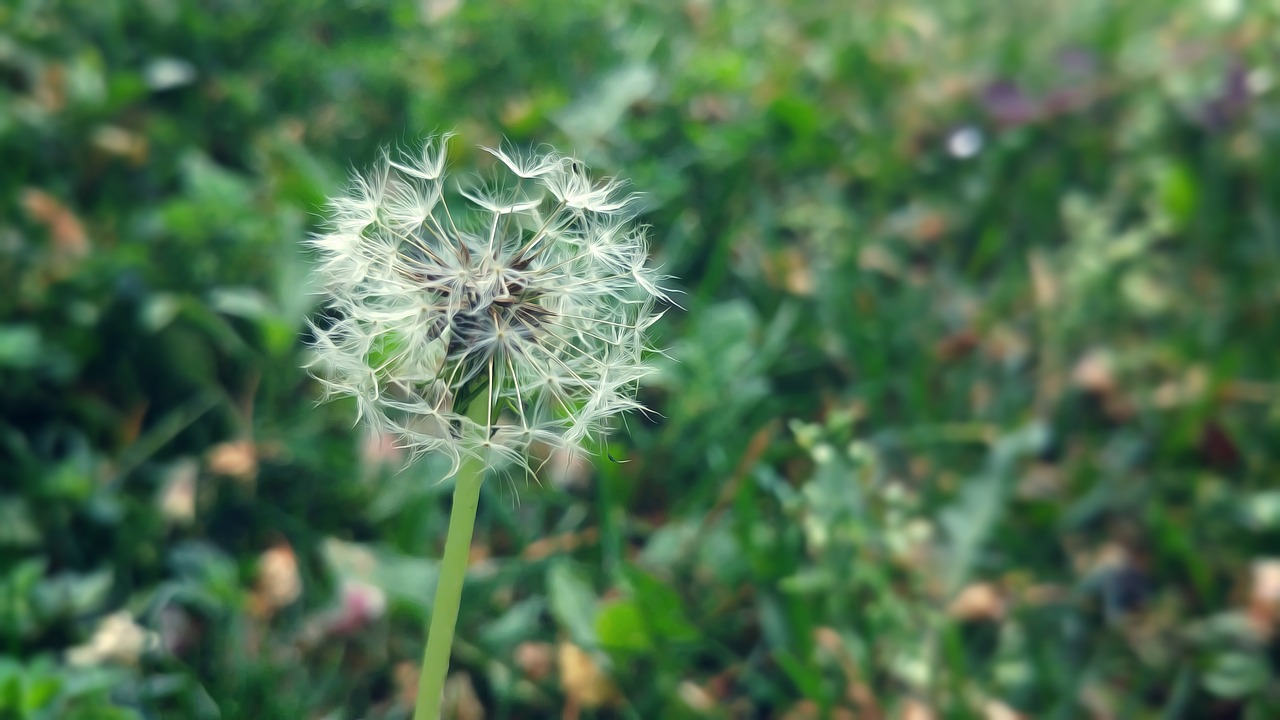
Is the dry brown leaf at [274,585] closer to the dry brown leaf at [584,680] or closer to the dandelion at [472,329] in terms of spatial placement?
the dry brown leaf at [584,680]

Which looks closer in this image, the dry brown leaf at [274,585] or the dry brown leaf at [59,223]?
the dry brown leaf at [274,585]

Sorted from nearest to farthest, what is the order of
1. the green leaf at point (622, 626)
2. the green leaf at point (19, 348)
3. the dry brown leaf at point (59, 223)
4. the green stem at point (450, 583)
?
the green stem at point (450, 583), the green leaf at point (622, 626), the green leaf at point (19, 348), the dry brown leaf at point (59, 223)

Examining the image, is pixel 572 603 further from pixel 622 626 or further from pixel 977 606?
pixel 977 606

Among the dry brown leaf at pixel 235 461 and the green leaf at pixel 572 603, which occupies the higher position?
the dry brown leaf at pixel 235 461

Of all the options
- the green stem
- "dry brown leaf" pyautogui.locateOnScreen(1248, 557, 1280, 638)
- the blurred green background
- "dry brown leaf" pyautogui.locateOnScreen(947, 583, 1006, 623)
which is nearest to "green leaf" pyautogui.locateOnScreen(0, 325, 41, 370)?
the blurred green background

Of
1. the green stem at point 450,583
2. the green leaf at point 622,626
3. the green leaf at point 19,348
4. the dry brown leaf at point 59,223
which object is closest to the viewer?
the green stem at point 450,583

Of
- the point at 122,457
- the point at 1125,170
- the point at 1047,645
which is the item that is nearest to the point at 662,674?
the point at 1047,645

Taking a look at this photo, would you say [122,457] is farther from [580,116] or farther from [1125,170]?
[1125,170]

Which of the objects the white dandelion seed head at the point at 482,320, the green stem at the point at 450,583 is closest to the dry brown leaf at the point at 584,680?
the white dandelion seed head at the point at 482,320

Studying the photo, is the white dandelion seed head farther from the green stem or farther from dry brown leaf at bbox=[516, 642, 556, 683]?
dry brown leaf at bbox=[516, 642, 556, 683]
